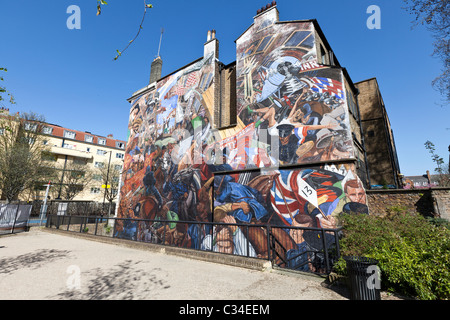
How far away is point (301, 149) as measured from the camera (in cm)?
1023

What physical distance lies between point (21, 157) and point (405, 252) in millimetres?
34172

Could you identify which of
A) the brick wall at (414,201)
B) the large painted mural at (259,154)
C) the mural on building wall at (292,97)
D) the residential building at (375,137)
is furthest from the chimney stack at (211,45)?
the brick wall at (414,201)

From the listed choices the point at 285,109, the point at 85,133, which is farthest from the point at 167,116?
the point at 85,133

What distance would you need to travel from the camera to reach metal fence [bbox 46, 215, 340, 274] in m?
7.20

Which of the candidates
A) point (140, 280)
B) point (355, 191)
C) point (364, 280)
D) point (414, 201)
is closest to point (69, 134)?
point (140, 280)

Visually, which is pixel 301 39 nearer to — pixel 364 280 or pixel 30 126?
pixel 364 280

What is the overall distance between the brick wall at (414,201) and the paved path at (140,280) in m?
5.91

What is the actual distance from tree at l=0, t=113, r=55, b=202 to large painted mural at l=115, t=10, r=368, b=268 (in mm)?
17221

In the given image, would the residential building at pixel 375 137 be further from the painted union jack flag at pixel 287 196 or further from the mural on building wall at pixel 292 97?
the painted union jack flag at pixel 287 196

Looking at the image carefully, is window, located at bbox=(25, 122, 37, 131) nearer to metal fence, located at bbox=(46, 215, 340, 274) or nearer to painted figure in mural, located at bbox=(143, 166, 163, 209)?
metal fence, located at bbox=(46, 215, 340, 274)

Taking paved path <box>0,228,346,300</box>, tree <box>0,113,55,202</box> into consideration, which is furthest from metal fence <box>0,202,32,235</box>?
tree <box>0,113,55,202</box>

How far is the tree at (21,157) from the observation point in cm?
2373
